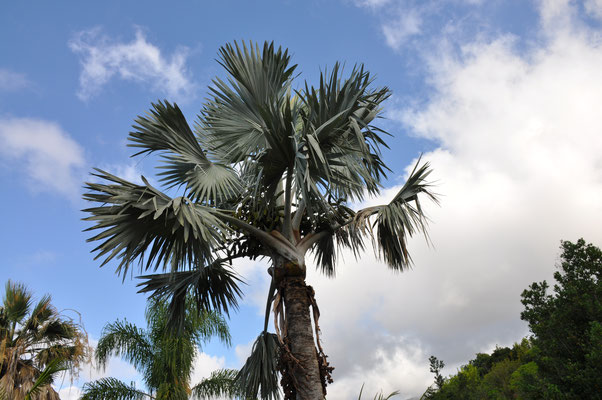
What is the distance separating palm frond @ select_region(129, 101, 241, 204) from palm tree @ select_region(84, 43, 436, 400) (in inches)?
0.7

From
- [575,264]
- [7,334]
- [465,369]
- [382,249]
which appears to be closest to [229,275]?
[382,249]

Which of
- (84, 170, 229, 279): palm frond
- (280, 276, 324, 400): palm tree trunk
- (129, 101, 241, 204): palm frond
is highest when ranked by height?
(129, 101, 241, 204): palm frond

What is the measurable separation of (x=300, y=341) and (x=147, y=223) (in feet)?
8.28

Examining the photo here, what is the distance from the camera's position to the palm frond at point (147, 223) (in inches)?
209

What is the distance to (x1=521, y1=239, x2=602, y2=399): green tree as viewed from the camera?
14922 mm

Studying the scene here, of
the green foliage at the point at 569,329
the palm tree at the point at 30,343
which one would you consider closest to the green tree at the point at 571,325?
the green foliage at the point at 569,329

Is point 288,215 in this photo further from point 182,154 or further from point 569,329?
point 569,329

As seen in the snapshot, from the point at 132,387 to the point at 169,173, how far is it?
9.23m

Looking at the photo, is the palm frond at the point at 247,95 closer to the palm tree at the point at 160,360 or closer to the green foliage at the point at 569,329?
the palm tree at the point at 160,360

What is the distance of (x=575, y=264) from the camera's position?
61.1 feet

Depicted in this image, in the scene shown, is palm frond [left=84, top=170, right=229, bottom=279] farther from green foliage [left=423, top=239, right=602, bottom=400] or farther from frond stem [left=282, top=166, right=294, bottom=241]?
green foliage [left=423, top=239, right=602, bottom=400]

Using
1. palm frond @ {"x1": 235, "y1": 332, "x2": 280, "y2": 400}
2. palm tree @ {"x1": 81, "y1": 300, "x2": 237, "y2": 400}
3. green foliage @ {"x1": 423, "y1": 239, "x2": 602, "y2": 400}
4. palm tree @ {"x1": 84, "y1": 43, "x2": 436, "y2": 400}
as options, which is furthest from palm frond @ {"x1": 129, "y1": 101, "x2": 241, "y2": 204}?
green foliage @ {"x1": 423, "y1": 239, "x2": 602, "y2": 400}

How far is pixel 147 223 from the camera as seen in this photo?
5.64 meters

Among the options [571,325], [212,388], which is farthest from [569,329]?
[212,388]
